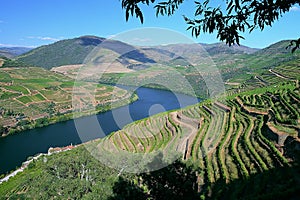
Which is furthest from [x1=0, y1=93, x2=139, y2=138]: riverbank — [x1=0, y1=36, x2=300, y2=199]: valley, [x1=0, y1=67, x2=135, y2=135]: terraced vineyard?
[x1=0, y1=36, x2=300, y2=199]: valley

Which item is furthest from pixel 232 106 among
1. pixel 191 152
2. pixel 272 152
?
pixel 272 152

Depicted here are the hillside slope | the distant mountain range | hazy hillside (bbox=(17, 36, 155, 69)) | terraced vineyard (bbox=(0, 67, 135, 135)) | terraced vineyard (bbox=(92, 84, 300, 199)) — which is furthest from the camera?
hazy hillside (bbox=(17, 36, 155, 69))

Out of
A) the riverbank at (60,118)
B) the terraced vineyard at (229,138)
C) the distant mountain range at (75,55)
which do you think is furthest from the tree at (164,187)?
the distant mountain range at (75,55)

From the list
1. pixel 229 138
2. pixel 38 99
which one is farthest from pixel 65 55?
pixel 229 138

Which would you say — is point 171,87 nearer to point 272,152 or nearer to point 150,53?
point 272,152

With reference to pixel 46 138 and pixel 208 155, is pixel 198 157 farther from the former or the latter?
pixel 46 138

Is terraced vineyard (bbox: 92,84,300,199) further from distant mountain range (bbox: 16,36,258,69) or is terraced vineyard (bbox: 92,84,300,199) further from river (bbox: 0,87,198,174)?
distant mountain range (bbox: 16,36,258,69)
